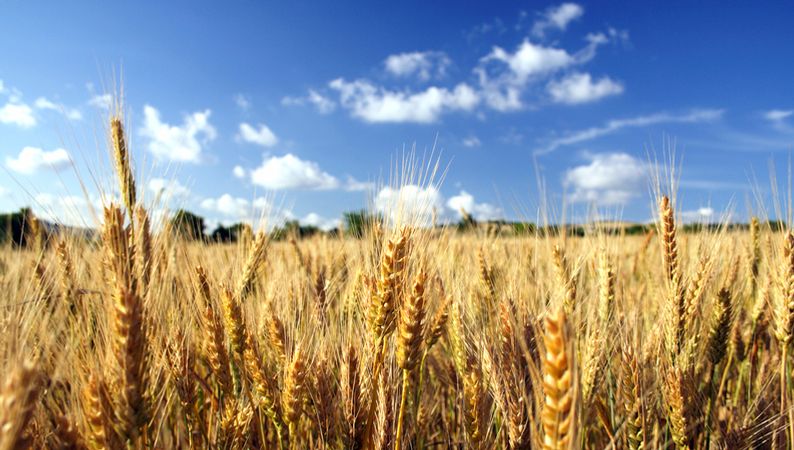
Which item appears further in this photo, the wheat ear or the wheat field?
the wheat field

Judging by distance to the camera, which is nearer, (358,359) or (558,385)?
(558,385)

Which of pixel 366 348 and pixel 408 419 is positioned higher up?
pixel 366 348

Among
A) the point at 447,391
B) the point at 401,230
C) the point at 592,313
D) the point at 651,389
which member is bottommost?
the point at 447,391

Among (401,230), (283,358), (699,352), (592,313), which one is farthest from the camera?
(699,352)

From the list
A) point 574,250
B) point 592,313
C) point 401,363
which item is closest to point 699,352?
point 592,313

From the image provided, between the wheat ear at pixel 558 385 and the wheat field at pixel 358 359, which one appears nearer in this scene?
the wheat ear at pixel 558 385

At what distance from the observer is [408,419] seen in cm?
228

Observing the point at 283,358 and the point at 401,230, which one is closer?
the point at 401,230

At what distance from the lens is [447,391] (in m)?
3.06

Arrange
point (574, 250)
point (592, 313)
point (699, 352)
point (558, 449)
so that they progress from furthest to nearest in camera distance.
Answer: point (574, 250) < point (699, 352) < point (592, 313) < point (558, 449)

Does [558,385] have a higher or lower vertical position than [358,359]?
higher

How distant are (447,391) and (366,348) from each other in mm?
1579

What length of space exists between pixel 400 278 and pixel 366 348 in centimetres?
31

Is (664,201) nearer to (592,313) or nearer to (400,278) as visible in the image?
(592,313)
